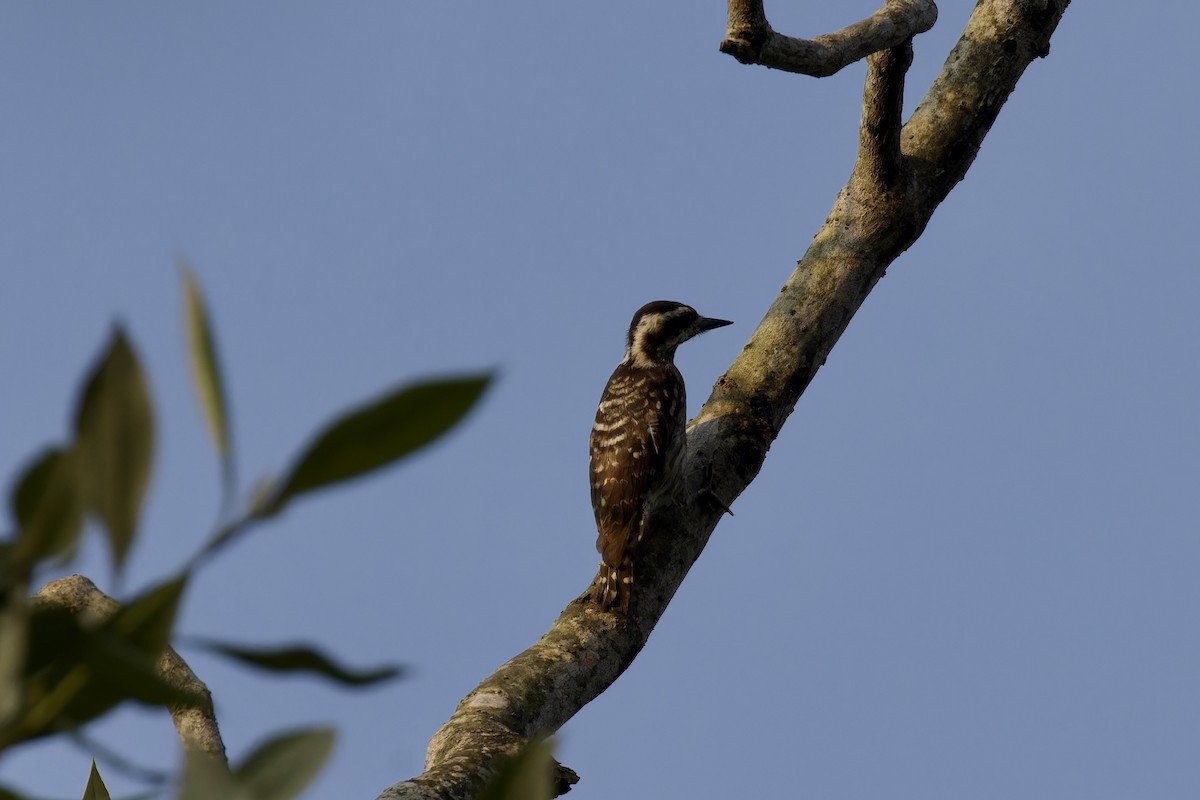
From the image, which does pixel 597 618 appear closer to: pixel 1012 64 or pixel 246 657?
pixel 1012 64

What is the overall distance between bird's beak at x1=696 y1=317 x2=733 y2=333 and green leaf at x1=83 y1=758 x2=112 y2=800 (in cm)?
808

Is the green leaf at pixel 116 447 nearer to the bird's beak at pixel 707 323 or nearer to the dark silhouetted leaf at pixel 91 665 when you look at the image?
the dark silhouetted leaf at pixel 91 665

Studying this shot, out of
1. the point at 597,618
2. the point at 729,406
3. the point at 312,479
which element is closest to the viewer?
the point at 312,479

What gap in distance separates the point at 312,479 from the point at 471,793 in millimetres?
3436

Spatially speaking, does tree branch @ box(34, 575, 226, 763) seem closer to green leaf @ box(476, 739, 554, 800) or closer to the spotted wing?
the spotted wing

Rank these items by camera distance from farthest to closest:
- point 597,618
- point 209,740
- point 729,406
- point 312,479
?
point 729,406
point 597,618
point 209,740
point 312,479

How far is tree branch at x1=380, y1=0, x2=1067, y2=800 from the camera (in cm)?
594

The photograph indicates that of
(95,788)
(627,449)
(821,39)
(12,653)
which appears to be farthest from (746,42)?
(12,653)

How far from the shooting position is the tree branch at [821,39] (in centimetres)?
502

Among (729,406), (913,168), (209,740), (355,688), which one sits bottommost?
(355,688)

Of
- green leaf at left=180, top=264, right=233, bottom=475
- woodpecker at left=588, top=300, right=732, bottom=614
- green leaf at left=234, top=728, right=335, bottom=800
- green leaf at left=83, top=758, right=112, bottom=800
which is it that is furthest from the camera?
woodpecker at left=588, top=300, right=732, bottom=614

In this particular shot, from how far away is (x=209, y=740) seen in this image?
3717 mm

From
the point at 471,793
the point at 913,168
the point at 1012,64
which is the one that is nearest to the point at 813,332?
the point at 913,168

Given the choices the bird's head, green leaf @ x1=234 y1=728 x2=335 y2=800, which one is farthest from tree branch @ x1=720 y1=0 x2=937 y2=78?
green leaf @ x1=234 y1=728 x2=335 y2=800
